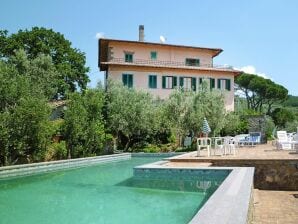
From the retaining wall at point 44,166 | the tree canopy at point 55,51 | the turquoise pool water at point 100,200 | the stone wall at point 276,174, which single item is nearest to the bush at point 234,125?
the retaining wall at point 44,166

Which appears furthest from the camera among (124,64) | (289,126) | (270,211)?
(289,126)

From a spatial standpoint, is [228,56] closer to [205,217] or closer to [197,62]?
[197,62]

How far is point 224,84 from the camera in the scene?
3556 centimetres

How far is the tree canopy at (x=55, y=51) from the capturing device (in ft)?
106

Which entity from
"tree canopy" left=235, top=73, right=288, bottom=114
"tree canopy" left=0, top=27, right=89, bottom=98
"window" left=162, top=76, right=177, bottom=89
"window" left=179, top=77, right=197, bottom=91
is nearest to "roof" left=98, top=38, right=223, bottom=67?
"tree canopy" left=0, top=27, right=89, bottom=98

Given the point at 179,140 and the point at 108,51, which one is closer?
the point at 179,140

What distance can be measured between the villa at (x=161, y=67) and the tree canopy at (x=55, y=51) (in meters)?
2.47

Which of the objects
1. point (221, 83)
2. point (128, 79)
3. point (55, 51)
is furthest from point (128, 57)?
point (221, 83)

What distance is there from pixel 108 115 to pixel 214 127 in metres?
6.97

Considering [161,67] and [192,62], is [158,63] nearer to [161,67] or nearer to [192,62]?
[161,67]

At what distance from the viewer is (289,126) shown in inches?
1921

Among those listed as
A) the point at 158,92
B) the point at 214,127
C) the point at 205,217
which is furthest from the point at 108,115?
the point at 205,217

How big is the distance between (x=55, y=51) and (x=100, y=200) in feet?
91.3

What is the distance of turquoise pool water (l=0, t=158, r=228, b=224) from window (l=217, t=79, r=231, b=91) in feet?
81.2
